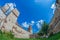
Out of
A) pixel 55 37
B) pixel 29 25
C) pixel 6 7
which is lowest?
pixel 55 37

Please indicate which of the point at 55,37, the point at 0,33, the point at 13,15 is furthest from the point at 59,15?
the point at 0,33

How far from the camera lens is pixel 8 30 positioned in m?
8.91

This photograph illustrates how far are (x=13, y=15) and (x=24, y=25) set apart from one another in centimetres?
56

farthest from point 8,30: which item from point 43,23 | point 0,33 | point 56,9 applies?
point 56,9

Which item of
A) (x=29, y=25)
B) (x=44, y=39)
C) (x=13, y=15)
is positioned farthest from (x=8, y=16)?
(x=44, y=39)

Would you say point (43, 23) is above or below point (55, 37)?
above

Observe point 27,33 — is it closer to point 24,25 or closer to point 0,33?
point 24,25

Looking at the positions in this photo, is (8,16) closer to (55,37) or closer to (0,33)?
(0,33)

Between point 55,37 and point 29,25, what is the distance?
1.04 m

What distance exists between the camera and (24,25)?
29.3 feet

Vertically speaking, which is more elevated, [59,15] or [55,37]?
[59,15]

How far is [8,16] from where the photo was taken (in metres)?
9.01

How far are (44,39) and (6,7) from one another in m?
1.80

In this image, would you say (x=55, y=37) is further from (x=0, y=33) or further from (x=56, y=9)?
(x=0, y=33)
